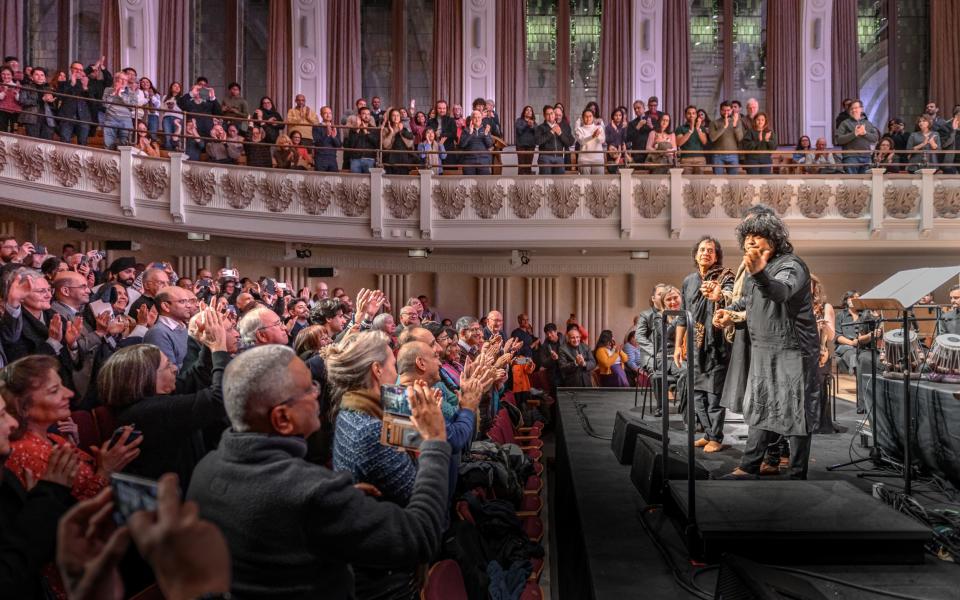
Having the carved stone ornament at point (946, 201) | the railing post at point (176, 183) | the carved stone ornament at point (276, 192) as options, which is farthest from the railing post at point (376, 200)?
the carved stone ornament at point (946, 201)

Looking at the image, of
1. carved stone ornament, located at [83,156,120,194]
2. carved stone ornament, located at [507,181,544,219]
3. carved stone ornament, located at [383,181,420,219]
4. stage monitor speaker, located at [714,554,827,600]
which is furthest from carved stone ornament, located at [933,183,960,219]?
carved stone ornament, located at [83,156,120,194]

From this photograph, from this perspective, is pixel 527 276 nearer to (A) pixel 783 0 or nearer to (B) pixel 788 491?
(A) pixel 783 0

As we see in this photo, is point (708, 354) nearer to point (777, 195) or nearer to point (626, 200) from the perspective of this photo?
point (626, 200)

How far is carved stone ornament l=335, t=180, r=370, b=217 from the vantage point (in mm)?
10547

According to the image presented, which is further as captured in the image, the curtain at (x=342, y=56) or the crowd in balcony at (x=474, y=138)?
the curtain at (x=342, y=56)

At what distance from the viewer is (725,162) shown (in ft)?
34.5

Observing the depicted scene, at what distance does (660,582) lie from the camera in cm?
251

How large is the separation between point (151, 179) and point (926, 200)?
441 inches

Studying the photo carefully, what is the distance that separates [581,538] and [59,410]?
2.05 m

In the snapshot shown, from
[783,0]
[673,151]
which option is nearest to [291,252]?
[673,151]

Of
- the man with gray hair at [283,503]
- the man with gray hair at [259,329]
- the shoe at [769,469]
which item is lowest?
the shoe at [769,469]

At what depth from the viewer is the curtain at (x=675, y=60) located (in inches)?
533

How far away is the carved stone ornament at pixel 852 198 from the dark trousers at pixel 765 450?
808 centimetres

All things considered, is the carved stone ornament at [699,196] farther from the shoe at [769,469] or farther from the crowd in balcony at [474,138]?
the shoe at [769,469]
